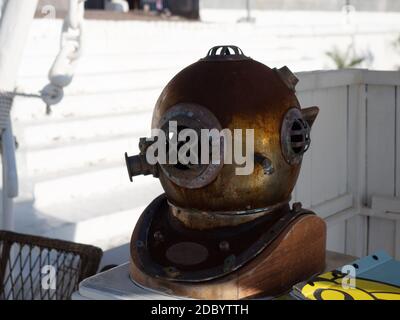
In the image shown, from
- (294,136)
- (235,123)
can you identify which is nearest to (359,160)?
(294,136)

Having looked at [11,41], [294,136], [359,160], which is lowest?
[359,160]

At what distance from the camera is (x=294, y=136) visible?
5.16 ft

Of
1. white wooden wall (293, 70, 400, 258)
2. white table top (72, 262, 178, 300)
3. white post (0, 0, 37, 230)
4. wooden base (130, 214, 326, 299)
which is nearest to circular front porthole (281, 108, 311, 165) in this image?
wooden base (130, 214, 326, 299)

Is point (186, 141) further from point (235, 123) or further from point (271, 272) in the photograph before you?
point (271, 272)

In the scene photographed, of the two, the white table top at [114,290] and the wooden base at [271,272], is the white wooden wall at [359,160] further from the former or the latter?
the white table top at [114,290]

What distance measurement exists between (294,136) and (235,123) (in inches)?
6.7

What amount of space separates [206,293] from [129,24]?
20.5 ft

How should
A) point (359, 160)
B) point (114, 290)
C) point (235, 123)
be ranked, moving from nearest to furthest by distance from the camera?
1. point (235, 123)
2. point (114, 290)
3. point (359, 160)

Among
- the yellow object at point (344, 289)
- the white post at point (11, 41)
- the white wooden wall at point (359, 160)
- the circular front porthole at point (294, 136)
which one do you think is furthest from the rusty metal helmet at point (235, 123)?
the white wooden wall at point (359, 160)

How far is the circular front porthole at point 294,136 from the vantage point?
155 centimetres

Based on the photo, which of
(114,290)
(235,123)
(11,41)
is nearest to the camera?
(235,123)

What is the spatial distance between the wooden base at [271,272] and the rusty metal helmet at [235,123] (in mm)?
94

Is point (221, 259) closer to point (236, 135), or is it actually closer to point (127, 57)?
point (236, 135)

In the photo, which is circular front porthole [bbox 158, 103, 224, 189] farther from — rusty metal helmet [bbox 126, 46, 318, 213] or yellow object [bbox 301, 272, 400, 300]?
yellow object [bbox 301, 272, 400, 300]
